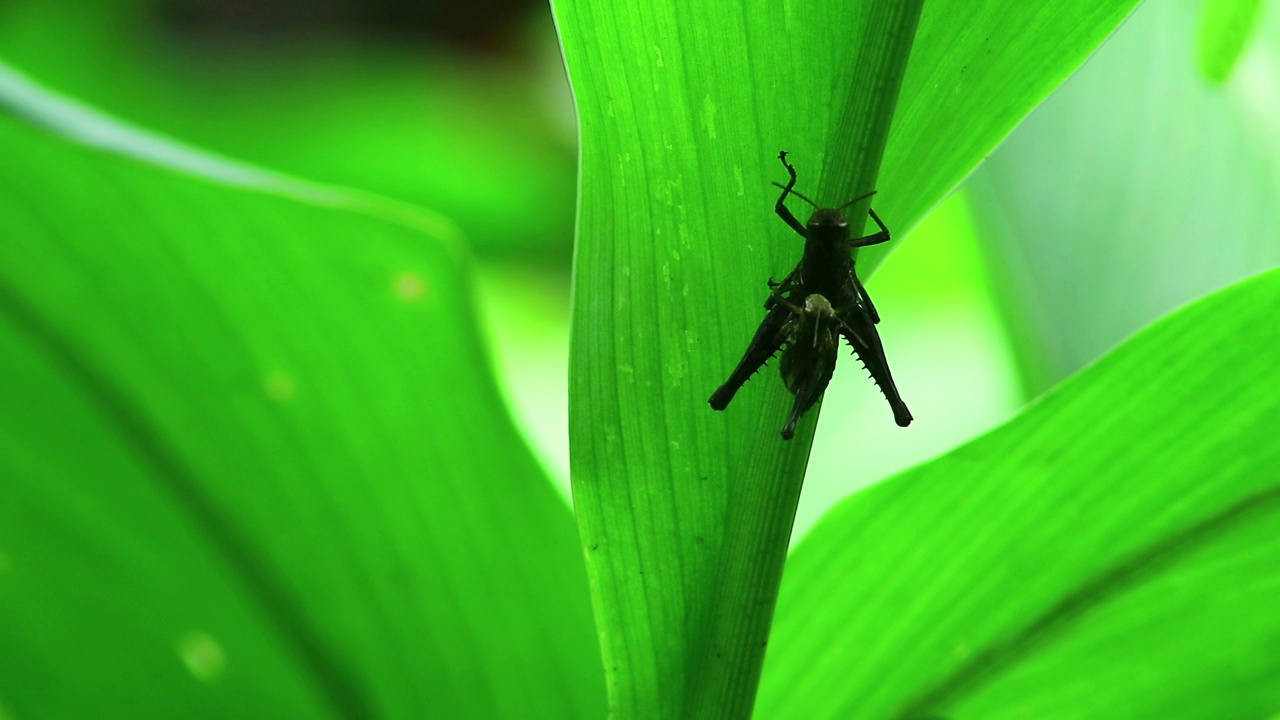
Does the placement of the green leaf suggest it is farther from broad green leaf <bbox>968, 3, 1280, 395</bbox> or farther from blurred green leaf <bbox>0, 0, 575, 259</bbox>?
blurred green leaf <bbox>0, 0, 575, 259</bbox>

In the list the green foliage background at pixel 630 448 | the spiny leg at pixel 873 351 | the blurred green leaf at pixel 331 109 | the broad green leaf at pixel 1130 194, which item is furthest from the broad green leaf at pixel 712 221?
the blurred green leaf at pixel 331 109

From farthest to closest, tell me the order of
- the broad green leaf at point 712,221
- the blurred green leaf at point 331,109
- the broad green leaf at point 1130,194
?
the blurred green leaf at point 331,109, the broad green leaf at point 1130,194, the broad green leaf at point 712,221

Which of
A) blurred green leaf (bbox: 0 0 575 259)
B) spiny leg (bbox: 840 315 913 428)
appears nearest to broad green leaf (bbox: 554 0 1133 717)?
spiny leg (bbox: 840 315 913 428)

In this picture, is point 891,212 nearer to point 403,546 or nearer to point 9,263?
point 403,546

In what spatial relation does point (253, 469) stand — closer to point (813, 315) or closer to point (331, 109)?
point (813, 315)

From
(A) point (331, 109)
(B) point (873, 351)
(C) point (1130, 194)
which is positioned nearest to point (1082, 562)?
(B) point (873, 351)

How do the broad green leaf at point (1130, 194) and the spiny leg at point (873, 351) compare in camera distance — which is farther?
the broad green leaf at point (1130, 194)

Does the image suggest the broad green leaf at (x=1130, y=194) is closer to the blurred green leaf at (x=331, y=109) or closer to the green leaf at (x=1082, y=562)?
the green leaf at (x=1082, y=562)

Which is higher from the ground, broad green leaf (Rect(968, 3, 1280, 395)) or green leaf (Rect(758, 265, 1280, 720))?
broad green leaf (Rect(968, 3, 1280, 395))

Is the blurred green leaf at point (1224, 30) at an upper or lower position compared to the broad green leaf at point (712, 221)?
upper
